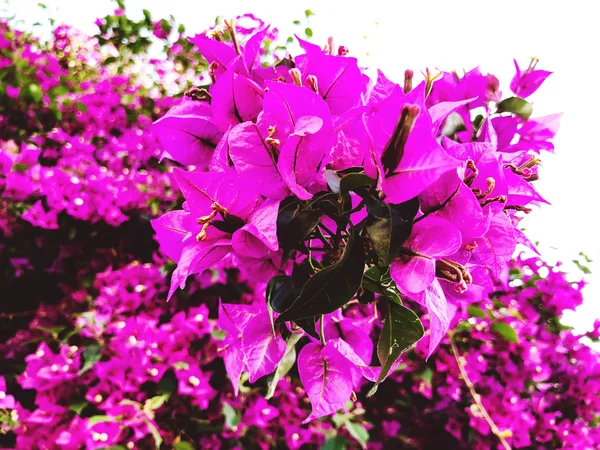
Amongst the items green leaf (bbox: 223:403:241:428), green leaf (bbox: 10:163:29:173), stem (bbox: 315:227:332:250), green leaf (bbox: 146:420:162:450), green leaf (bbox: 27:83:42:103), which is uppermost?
stem (bbox: 315:227:332:250)

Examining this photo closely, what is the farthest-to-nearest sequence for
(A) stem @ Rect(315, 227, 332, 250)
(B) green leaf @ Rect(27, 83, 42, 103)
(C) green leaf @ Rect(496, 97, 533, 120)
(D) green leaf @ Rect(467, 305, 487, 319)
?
(B) green leaf @ Rect(27, 83, 42, 103), (D) green leaf @ Rect(467, 305, 487, 319), (C) green leaf @ Rect(496, 97, 533, 120), (A) stem @ Rect(315, 227, 332, 250)

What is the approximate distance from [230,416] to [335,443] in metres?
0.23

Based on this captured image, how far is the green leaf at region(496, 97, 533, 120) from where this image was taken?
61cm

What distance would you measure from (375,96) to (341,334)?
0.91 ft

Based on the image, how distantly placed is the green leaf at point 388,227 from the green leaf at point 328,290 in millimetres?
26

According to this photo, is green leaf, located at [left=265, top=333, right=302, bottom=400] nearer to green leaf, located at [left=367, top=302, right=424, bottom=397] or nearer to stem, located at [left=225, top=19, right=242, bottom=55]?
green leaf, located at [left=367, top=302, right=424, bottom=397]

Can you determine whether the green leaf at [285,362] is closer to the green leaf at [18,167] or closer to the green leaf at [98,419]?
the green leaf at [98,419]

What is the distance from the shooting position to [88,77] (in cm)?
176

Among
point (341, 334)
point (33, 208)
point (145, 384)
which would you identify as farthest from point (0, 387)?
point (341, 334)

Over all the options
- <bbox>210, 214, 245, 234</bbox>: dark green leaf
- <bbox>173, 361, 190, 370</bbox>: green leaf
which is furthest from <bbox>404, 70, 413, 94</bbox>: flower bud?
<bbox>173, 361, 190, 370</bbox>: green leaf

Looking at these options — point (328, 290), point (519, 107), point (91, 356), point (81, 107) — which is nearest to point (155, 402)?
point (91, 356)

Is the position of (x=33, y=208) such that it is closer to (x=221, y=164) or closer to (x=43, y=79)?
(x=43, y=79)

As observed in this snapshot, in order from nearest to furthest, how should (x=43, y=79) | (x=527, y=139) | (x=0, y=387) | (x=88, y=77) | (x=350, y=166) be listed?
1. (x=350, y=166)
2. (x=527, y=139)
3. (x=0, y=387)
4. (x=43, y=79)
5. (x=88, y=77)

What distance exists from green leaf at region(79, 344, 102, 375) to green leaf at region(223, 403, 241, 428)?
0.28 meters
